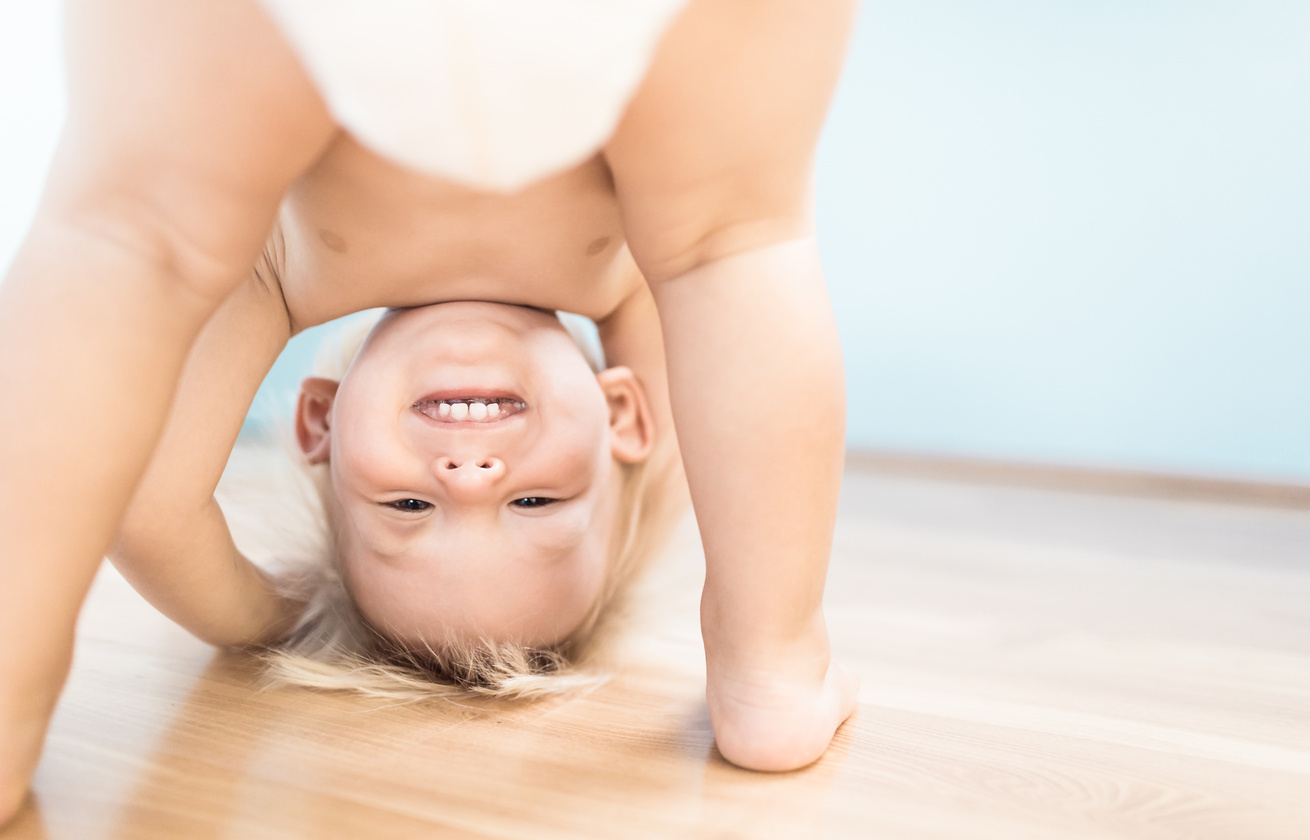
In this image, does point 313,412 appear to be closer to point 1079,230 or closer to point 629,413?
point 629,413

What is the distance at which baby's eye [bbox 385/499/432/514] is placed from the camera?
73 centimetres

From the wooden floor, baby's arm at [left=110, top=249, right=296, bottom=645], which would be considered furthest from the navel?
the wooden floor

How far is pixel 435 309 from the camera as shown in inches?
30.0

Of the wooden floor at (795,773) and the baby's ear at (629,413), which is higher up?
the baby's ear at (629,413)

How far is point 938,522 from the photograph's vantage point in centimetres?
138

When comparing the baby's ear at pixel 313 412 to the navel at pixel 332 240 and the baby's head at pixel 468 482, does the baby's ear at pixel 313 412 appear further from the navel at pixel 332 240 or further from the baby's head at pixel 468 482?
the navel at pixel 332 240

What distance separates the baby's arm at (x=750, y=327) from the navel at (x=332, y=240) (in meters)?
0.20

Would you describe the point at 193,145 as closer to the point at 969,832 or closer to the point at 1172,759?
the point at 969,832

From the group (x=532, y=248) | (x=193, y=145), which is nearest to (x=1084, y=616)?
(x=532, y=248)

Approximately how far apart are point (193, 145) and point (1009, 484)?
4.83ft

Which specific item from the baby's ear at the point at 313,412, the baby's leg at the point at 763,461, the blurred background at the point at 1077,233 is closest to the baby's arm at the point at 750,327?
the baby's leg at the point at 763,461

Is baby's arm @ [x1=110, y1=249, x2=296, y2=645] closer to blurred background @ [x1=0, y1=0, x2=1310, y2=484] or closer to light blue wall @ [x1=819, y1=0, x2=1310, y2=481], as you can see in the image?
blurred background @ [x1=0, y1=0, x2=1310, y2=484]

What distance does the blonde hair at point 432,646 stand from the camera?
2.41 feet

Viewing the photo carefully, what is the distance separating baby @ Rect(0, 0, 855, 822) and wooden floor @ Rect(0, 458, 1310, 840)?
47 millimetres
